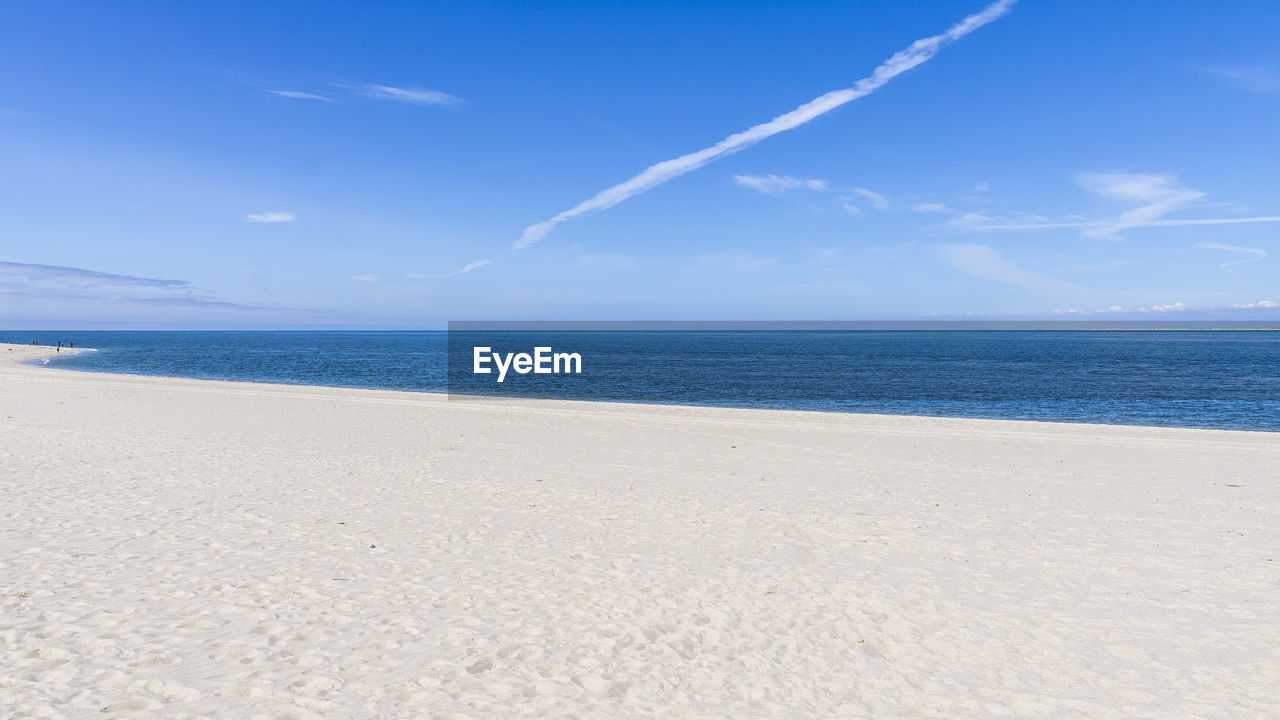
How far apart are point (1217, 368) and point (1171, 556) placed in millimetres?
84985

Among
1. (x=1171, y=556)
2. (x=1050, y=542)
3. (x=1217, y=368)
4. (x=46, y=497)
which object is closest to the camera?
(x=1171, y=556)

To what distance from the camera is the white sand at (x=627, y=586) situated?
19.9 ft

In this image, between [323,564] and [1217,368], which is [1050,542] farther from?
[1217,368]

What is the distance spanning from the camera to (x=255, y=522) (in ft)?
36.5

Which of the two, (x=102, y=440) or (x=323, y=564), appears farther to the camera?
(x=102, y=440)

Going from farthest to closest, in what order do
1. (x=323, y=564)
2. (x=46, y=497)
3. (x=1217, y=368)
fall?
1. (x=1217, y=368)
2. (x=46, y=497)
3. (x=323, y=564)

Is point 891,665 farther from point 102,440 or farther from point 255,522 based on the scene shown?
point 102,440

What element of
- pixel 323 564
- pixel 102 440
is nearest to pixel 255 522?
pixel 323 564

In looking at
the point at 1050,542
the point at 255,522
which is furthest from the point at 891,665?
the point at 255,522

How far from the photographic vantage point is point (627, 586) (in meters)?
8.66

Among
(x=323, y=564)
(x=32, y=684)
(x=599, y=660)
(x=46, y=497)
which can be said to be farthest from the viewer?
(x=46, y=497)

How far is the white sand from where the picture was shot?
6051 millimetres

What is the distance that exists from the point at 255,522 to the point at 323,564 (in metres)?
2.76

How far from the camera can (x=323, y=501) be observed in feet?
42.0
